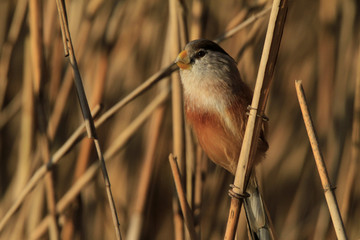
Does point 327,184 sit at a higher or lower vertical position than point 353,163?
lower

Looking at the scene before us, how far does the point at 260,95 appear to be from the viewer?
1.08m

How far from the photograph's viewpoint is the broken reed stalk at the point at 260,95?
3.38 feet

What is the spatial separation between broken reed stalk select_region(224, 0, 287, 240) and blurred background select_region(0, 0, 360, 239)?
44 centimetres

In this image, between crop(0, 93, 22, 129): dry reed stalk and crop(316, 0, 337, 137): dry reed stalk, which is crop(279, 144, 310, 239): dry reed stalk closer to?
crop(316, 0, 337, 137): dry reed stalk

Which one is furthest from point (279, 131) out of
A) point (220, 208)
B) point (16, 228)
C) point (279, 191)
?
point (16, 228)

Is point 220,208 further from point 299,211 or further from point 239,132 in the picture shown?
point 239,132

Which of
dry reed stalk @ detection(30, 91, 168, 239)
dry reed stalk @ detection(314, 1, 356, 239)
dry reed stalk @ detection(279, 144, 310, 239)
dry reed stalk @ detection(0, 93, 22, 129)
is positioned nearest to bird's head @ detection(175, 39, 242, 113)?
dry reed stalk @ detection(30, 91, 168, 239)

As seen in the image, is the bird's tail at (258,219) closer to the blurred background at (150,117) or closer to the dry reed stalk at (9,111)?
the blurred background at (150,117)

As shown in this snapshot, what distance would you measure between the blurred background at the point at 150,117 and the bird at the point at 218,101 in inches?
5.2

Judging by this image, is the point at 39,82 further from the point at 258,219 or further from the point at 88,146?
the point at 258,219

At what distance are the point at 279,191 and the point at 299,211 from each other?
427 mm

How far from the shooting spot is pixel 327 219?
1964 mm

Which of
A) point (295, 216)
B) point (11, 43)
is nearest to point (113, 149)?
point (11, 43)

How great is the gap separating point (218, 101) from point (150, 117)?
92cm
